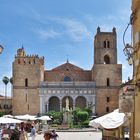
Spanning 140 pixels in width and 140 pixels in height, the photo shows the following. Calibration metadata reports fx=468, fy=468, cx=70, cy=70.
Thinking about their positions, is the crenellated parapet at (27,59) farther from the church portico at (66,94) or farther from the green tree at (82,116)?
the green tree at (82,116)

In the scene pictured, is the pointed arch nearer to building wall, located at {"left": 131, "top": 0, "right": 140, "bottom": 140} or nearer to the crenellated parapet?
the crenellated parapet

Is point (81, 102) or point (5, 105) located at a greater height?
point (81, 102)

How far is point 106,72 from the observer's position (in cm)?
8238

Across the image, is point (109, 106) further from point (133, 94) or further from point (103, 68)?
point (133, 94)

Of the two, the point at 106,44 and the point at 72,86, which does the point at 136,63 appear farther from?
the point at 106,44

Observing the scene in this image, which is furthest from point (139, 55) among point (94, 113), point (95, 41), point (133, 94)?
point (95, 41)

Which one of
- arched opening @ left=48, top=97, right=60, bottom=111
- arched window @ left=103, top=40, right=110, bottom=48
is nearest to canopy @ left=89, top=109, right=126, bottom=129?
arched opening @ left=48, top=97, right=60, bottom=111

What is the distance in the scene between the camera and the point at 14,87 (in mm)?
81375

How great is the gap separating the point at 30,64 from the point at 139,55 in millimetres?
73909

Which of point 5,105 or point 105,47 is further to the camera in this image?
point 5,105

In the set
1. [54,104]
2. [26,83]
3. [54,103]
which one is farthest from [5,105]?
[54,104]

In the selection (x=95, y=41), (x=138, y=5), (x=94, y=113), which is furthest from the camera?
(x=95, y=41)

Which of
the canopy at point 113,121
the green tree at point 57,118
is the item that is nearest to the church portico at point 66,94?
the green tree at point 57,118

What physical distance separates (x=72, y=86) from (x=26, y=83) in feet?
26.5
